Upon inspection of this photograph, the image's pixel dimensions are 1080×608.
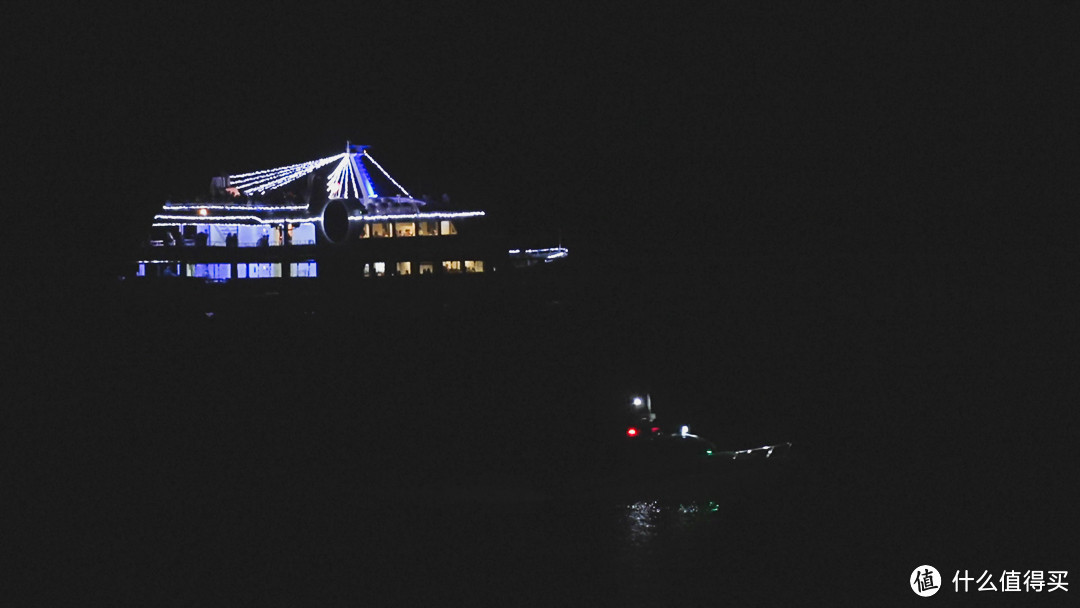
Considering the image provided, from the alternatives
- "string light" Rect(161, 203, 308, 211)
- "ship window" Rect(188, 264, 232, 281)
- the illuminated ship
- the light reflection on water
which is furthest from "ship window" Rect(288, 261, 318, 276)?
the light reflection on water

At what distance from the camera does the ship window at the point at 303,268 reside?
34.2 m

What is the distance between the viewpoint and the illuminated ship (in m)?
33.1

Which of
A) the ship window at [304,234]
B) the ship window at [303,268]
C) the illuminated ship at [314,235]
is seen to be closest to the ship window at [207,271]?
the illuminated ship at [314,235]

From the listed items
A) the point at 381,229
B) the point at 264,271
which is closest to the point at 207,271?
the point at 264,271

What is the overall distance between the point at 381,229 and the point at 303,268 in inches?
121

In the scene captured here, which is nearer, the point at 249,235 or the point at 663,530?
the point at 663,530

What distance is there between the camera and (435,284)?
34.7 m

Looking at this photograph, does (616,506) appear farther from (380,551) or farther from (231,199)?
(231,199)

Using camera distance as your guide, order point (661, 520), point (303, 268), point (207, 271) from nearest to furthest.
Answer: point (661, 520), point (207, 271), point (303, 268)

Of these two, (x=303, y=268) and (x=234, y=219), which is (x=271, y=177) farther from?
(x=303, y=268)

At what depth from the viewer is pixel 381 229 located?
35375 millimetres

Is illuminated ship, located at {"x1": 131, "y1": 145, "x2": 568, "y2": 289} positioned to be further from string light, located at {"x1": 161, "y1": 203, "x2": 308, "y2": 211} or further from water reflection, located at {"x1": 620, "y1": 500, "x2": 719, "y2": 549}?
water reflection, located at {"x1": 620, "y1": 500, "x2": 719, "y2": 549}

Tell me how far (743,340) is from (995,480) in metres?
30.8

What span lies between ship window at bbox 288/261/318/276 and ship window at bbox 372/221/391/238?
2.49 metres
